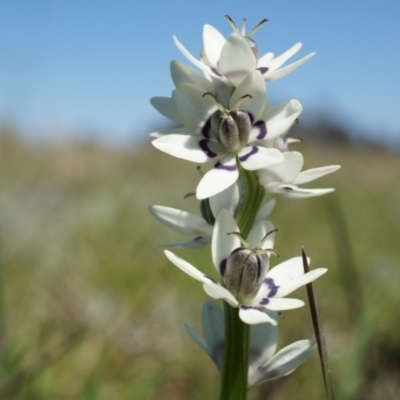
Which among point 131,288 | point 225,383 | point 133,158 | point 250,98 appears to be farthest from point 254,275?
point 133,158

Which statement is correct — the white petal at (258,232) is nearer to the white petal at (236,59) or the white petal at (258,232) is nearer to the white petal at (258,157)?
the white petal at (258,157)

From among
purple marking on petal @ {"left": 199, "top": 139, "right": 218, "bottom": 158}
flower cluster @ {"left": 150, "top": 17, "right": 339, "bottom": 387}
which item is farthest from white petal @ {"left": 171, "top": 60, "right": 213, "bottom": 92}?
purple marking on petal @ {"left": 199, "top": 139, "right": 218, "bottom": 158}

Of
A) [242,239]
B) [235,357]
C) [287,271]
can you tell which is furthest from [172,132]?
[235,357]

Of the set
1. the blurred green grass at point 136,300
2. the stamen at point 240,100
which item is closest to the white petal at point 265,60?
the stamen at point 240,100

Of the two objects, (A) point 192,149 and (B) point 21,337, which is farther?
(B) point 21,337

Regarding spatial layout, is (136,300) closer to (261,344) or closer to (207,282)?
(261,344)

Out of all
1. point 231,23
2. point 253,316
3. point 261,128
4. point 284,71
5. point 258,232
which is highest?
point 231,23

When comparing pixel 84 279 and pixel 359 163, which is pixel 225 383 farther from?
pixel 359 163
